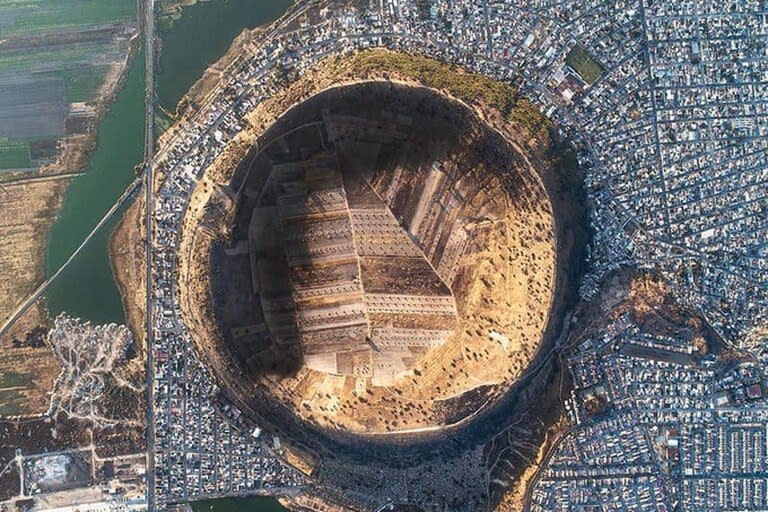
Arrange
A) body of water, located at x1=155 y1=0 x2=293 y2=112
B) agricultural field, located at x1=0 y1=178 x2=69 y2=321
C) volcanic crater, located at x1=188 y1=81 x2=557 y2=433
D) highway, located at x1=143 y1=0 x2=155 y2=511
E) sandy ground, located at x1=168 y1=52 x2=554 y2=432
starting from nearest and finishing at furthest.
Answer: sandy ground, located at x1=168 y1=52 x2=554 y2=432 → volcanic crater, located at x1=188 y1=81 x2=557 y2=433 → highway, located at x1=143 y1=0 x2=155 y2=511 → body of water, located at x1=155 y1=0 x2=293 y2=112 → agricultural field, located at x1=0 y1=178 x2=69 y2=321

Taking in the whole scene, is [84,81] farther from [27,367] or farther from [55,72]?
[27,367]

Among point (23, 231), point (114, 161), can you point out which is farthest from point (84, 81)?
point (23, 231)

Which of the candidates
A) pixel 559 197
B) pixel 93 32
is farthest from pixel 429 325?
pixel 93 32

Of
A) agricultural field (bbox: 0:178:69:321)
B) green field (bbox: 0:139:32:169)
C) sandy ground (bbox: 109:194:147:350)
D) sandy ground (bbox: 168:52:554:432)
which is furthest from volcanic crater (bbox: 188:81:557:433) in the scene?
green field (bbox: 0:139:32:169)

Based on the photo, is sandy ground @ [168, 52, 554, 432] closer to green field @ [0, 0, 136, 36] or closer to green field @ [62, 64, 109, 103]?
green field @ [62, 64, 109, 103]

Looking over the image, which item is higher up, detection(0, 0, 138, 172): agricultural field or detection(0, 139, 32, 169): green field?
detection(0, 0, 138, 172): agricultural field

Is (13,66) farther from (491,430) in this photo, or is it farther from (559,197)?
(491,430)
